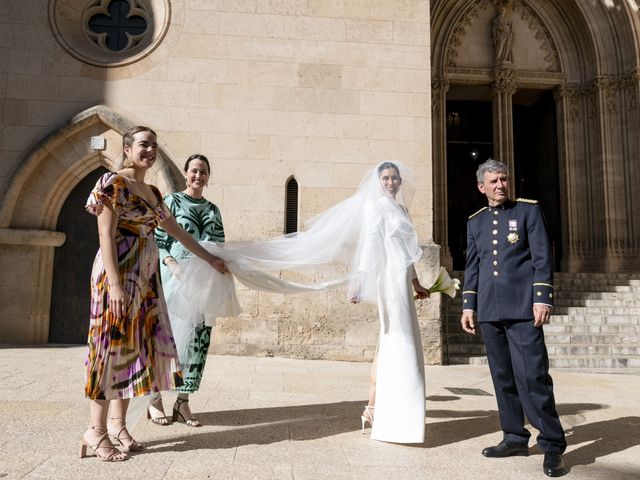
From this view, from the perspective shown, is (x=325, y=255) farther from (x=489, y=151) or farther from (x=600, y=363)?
(x=489, y=151)

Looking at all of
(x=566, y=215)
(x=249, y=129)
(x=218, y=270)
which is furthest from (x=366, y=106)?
Result: (x=566, y=215)

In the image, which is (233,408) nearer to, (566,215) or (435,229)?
(435,229)

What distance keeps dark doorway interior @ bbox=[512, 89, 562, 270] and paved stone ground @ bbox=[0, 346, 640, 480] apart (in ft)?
28.0

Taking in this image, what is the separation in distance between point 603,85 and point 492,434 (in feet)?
39.3

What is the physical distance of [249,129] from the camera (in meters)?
7.84

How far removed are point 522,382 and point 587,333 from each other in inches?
248

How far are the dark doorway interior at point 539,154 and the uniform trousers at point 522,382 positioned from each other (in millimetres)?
11183

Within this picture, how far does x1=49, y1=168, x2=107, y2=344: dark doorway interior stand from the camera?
8.02m

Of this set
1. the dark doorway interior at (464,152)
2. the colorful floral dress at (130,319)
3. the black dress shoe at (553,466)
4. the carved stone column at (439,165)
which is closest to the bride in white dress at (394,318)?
the black dress shoe at (553,466)

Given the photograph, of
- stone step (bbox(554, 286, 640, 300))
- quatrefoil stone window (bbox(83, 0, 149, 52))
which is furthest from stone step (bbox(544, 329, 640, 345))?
quatrefoil stone window (bbox(83, 0, 149, 52))

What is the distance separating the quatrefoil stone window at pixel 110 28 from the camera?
7945mm

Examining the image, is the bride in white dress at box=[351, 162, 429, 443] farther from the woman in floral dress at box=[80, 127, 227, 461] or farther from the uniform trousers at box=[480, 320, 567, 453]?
the woman in floral dress at box=[80, 127, 227, 461]

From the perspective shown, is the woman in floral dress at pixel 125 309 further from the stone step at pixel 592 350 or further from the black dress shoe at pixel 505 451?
the stone step at pixel 592 350

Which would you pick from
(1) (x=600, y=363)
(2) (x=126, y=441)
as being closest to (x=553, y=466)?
(2) (x=126, y=441)
